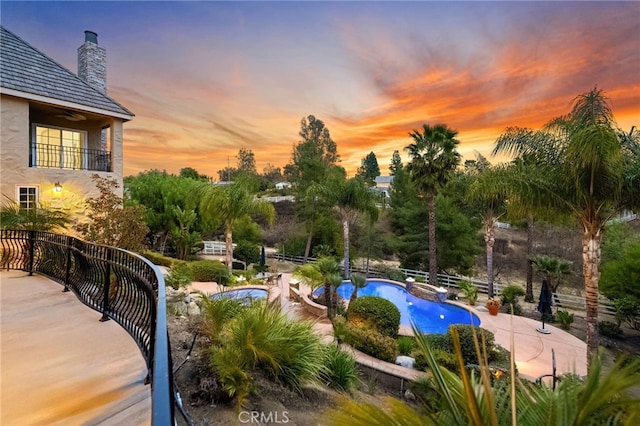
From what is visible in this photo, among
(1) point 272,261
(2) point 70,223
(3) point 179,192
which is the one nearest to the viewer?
(2) point 70,223

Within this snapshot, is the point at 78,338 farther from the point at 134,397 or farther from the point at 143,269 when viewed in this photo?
the point at 134,397

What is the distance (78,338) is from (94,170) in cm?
1173

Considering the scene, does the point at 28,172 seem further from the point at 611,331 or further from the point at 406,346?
the point at 611,331

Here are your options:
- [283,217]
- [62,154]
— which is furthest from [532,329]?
[283,217]

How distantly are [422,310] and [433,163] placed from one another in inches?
349

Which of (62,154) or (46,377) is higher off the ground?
(62,154)

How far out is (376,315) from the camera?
36.2 ft

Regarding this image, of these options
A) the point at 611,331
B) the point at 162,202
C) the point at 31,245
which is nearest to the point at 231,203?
the point at 31,245

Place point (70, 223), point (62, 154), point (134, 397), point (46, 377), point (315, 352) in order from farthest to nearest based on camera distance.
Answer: point (62, 154) → point (70, 223) → point (315, 352) → point (46, 377) → point (134, 397)

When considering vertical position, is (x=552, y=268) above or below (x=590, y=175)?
below

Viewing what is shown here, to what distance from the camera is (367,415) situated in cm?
178

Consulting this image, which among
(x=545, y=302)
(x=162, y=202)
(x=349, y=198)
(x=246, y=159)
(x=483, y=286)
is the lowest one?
(x=483, y=286)

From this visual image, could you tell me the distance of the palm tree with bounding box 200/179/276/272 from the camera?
1733 centimetres

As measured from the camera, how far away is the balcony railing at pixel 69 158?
1270 cm
